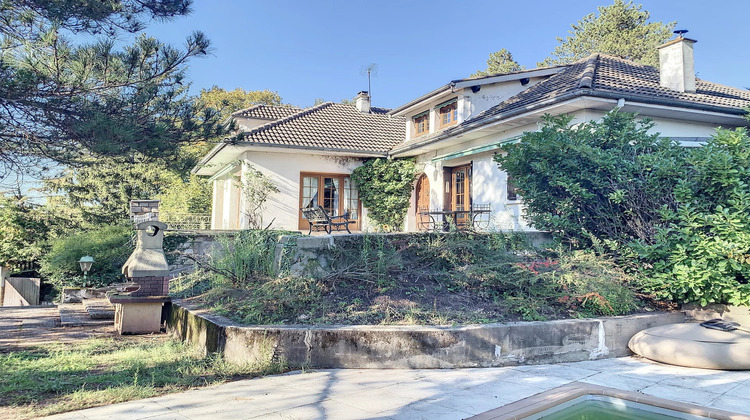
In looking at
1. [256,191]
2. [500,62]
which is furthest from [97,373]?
[500,62]

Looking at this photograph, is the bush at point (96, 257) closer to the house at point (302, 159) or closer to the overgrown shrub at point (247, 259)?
the house at point (302, 159)

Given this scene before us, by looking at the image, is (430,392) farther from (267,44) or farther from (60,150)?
(267,44)

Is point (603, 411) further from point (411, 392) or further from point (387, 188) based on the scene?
point (387, 188)

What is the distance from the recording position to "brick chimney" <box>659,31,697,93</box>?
12.0 metres

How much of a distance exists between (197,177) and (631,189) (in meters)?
23.8

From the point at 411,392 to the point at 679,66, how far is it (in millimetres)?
12454

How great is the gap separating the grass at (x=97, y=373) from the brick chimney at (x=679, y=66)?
1267 cm

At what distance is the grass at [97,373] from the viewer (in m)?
3.89

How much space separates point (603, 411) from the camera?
12.7 ft

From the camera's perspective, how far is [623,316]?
19.5 feet

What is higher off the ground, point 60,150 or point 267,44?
point 267,44

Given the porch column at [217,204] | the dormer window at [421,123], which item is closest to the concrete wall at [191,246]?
the dormer window at [421,123]

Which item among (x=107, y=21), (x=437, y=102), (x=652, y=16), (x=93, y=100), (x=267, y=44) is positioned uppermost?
(x=652, y=16)

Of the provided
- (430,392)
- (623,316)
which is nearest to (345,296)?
(430,392)
